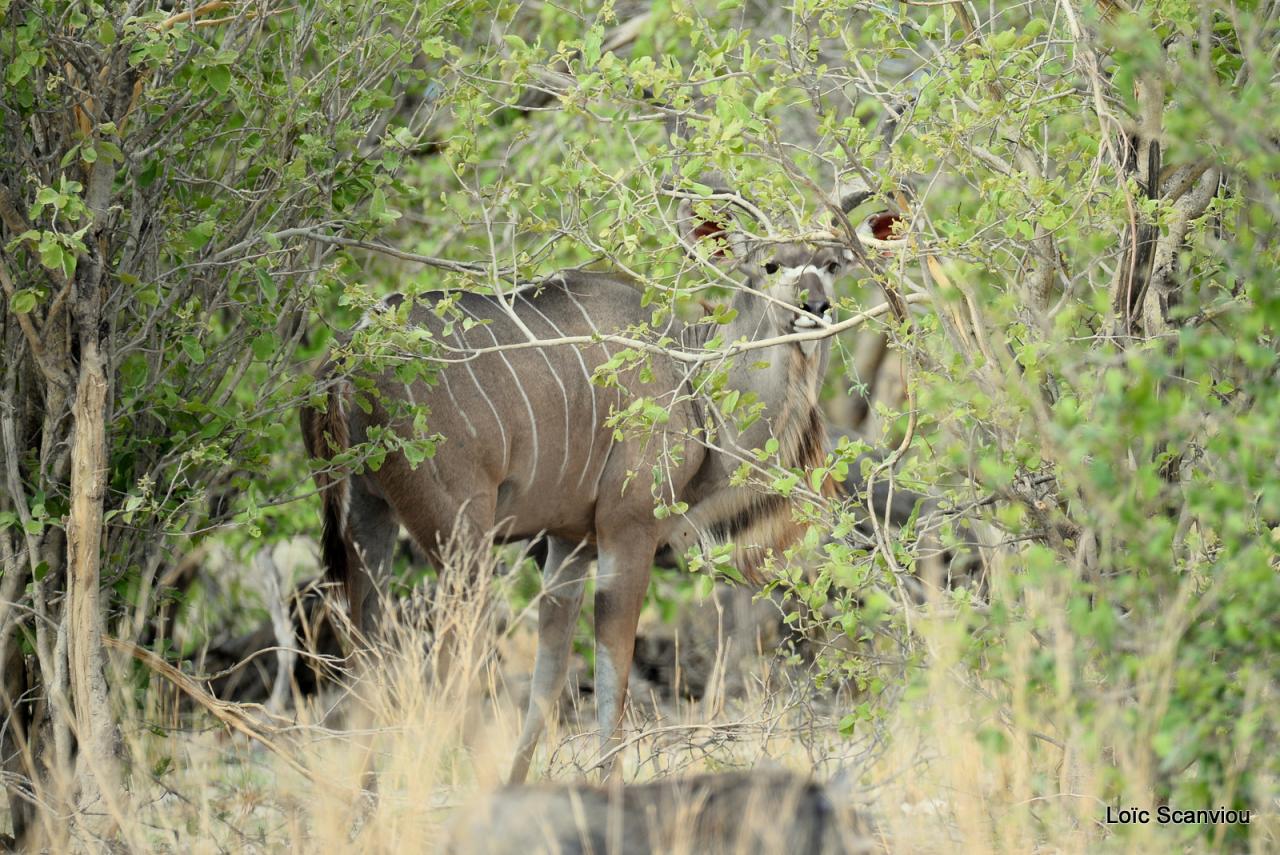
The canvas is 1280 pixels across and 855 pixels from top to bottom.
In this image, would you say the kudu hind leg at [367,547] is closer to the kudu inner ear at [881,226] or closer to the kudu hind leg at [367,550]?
the kudu hind leg at [367,550]

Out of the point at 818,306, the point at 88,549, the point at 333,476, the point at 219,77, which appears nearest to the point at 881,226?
the point at 818,306

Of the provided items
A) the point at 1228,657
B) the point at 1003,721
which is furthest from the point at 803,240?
the point at 1228,657

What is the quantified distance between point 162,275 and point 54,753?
1088 millimetres

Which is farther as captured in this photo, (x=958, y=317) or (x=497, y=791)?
(x=958, y=317)

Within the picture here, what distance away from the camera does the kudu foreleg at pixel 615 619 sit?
4.45 metres

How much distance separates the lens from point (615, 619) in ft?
14.7

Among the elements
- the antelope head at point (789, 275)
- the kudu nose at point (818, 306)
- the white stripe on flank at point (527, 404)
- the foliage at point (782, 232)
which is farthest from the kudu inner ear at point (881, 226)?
the white stripe on flank at point (527, 404)

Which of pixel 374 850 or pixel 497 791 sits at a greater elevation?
pixel 497 791

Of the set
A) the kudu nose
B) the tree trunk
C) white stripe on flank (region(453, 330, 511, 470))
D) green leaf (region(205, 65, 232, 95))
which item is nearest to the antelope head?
the kudu nose

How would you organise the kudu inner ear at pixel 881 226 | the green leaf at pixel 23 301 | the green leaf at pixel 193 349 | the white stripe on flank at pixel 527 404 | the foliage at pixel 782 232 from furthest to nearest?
the kudu inner ear at pixel 881 226 → the white stripe on flank at pixel 527 404 → the green leaf at pixel 193 349 → the green leaf at pixel 23 301 → the foliage at pixel 782 232

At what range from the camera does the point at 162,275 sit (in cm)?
320

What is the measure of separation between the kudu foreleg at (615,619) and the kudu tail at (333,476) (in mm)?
742

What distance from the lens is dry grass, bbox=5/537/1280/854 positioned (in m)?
2.57

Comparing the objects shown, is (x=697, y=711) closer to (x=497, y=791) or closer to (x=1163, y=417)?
(x=497, y=791)
